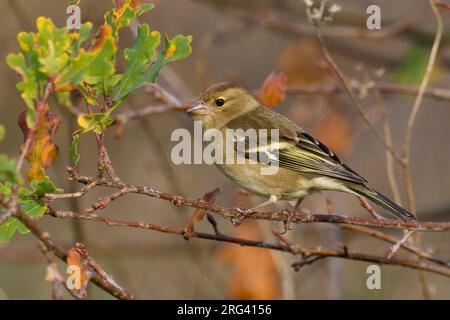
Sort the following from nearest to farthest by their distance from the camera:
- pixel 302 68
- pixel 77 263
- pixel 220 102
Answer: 1. pixel 77 263
2. pixel 220 102
3. pixel 302 68

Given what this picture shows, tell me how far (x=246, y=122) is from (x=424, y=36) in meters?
2.53

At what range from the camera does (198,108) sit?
4629 mm

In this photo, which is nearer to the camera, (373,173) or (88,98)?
(88,98)

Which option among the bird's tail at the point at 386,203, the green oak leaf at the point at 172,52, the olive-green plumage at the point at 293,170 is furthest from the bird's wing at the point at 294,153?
the green oak leaf at the point at 172,52

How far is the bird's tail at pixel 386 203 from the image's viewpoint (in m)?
3.41

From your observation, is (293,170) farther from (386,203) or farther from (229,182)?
(229,182)

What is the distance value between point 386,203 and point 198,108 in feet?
4.96

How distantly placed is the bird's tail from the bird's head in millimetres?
1171

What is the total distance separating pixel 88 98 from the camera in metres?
2.37

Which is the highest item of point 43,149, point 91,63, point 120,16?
point 120,16

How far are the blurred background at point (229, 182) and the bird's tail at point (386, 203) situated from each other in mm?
906

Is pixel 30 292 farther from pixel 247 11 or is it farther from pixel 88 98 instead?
pixel 88 98

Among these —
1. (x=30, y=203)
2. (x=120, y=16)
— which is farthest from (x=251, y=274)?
(x=120, y=16)
